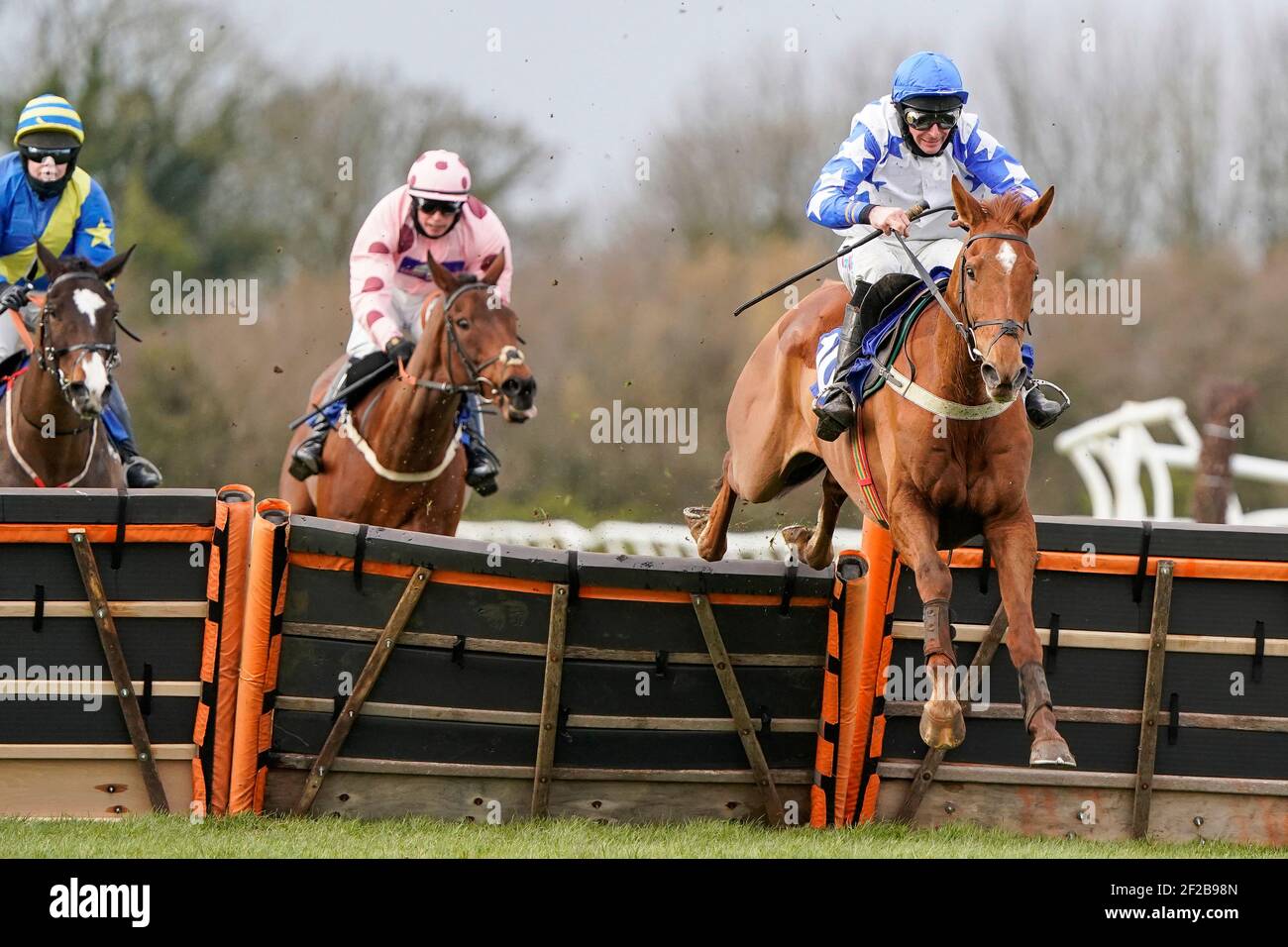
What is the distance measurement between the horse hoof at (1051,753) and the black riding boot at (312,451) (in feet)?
16.6

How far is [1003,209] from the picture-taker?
6598mm

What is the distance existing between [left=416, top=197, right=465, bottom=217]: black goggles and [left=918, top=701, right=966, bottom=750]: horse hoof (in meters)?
4.49

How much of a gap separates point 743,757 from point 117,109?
64.1 ft

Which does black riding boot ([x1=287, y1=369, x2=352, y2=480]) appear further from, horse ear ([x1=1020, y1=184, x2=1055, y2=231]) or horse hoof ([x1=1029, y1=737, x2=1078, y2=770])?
horse hoof ([x1=1029, y1=737, x2=1078, y2=770])

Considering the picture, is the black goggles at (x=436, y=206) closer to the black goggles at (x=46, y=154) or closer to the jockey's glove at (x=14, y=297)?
the black goggles at (x=46, y=154)

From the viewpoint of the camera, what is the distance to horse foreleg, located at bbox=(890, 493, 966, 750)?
257 inches

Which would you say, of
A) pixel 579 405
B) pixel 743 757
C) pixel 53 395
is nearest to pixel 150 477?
pixel 53 395

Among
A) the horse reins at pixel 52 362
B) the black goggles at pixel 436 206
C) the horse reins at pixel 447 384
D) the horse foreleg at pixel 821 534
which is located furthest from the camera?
the black goggles at pixel 436 206

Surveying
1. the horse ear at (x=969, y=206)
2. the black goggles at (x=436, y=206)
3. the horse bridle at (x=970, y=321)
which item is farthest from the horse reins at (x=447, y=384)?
the horse ear at (x=969, y=206)

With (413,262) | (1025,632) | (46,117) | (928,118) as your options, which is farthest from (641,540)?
(1025,632)

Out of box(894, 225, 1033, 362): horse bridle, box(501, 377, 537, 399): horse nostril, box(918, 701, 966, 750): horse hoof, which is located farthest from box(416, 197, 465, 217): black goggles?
box(918, 701, 966, 750): horse hoof

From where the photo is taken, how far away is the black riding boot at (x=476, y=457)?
9.97 m

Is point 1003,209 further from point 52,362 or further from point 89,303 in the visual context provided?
point 52,362

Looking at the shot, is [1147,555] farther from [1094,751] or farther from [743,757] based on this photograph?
[743,757]
